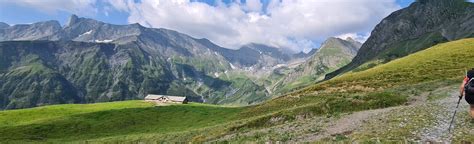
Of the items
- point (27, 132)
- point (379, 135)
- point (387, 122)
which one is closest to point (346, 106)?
point (387, 122)

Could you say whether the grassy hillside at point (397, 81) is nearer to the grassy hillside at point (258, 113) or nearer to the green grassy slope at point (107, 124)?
the grassy hillside at point (258, 113)

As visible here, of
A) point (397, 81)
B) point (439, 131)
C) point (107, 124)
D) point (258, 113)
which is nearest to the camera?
point (439, 131)

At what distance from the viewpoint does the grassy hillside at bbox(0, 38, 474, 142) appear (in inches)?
1902

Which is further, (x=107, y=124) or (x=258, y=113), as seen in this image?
(x=107, y=124)

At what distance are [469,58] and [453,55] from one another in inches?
276

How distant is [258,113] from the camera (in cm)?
6975

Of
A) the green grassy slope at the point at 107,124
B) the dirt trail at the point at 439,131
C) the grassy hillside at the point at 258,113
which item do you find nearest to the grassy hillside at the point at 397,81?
the grassy hillside at the point at 258,113

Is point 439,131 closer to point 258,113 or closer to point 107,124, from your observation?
point 258,113

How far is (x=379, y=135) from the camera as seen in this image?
22.0 metres

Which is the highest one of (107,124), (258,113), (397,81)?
(397,81)

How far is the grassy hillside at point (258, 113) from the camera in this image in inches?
1902

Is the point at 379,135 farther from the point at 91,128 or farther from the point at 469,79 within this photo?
the point at 91,128

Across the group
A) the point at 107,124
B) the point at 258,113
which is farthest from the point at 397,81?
the point at 107,124

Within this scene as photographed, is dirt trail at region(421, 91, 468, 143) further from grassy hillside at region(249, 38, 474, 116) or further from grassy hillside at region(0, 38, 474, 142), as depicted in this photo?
grassy hillside at region(249, 38, 474, 116)
